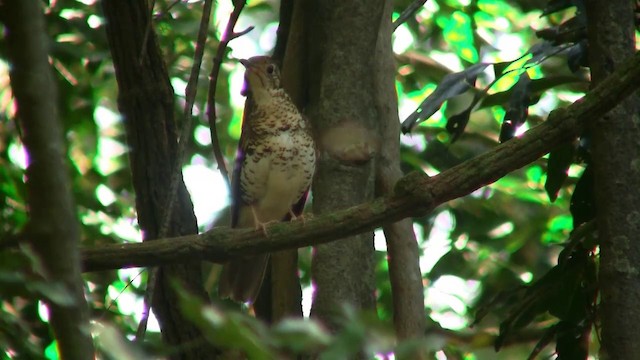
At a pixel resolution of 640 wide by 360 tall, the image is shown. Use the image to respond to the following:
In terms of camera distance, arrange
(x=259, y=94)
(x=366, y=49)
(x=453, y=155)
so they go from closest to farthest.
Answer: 1. (x=366, y=49)
2. (x=259, y=94)
3. (x=453, y=155)

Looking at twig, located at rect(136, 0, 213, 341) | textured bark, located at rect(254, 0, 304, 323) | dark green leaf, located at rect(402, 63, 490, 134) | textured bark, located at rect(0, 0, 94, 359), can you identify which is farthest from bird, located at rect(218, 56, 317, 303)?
textured bark, located at rect(0, 0, 94, 359)

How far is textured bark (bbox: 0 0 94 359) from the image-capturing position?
1.17 m

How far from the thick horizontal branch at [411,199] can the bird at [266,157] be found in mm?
1210

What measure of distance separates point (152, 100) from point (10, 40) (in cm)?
237

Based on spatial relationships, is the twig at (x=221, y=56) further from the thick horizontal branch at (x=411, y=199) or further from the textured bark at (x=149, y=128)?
the thick horizontal branch at (x=411, y=199)

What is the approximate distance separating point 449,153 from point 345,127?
1.73 meters

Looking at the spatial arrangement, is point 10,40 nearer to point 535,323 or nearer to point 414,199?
point 414,199

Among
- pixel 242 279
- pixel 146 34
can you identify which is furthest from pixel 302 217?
pixel 146 34

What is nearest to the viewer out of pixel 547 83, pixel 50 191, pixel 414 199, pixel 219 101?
pixel 50 191

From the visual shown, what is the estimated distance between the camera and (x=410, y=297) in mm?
3543

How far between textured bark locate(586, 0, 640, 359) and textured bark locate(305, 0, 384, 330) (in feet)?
2.49

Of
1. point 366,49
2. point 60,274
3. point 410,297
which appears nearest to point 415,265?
point 410,297

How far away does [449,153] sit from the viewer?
500 centimetres

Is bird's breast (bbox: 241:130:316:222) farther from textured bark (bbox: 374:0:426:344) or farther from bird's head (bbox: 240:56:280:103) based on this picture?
textured bark (bbox: 374:0:426:344)
